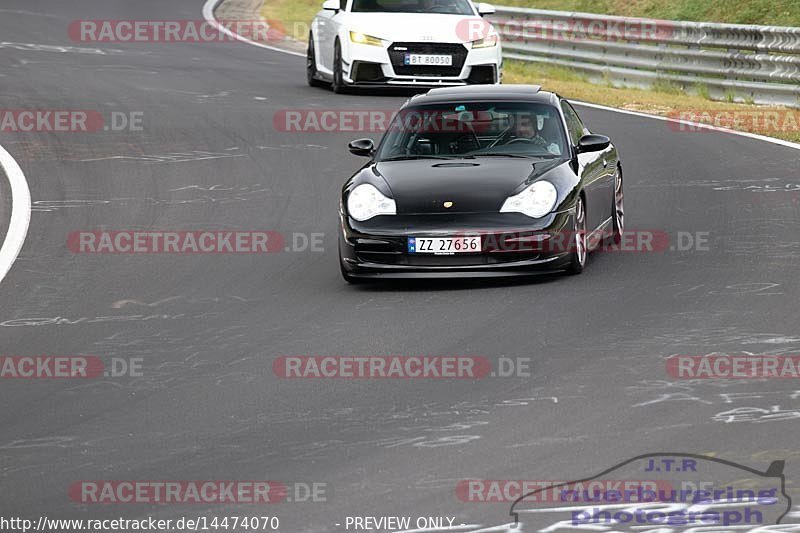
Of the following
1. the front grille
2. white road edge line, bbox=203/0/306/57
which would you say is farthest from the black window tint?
white road edge line, bbox=203/0/306/57

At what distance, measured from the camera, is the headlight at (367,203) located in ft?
39.4

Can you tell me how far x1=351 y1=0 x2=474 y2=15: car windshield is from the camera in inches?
940

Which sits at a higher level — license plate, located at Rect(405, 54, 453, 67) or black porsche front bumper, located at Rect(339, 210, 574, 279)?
black porsche front bumper, located at Rect(339, 210, 574, 279)

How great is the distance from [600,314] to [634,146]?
8559 millimetres

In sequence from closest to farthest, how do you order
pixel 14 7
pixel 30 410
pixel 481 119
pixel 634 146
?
pixel 30 410, pixel 481 119, pixel 634 146, pixel 14 7

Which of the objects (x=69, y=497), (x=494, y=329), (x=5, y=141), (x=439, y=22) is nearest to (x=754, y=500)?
(x=69, y=497)

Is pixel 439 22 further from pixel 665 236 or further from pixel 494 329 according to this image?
pixel 494 329

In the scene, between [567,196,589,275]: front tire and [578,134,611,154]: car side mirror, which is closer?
[567,196,589,275]: front tire

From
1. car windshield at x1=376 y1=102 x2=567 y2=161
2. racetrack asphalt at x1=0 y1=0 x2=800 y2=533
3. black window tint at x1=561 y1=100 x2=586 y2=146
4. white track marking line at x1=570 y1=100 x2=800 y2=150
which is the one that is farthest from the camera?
white track marking line at x1=570 y1=100 x2=800 y2=150

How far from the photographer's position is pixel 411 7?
24.0m

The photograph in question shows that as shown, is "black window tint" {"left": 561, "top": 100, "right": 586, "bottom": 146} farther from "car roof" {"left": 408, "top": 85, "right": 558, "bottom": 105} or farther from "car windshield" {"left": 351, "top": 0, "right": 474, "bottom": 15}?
A: "car windshield" {"left": 351, "top": 0, "right": 474, "bottom": 15}

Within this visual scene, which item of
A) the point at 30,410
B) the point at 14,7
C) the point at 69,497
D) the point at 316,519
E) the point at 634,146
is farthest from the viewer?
the point at 14,7

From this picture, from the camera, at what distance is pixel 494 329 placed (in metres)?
10.2

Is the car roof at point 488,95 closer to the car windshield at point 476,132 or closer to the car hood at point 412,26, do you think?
the car windshield at point 476,132
